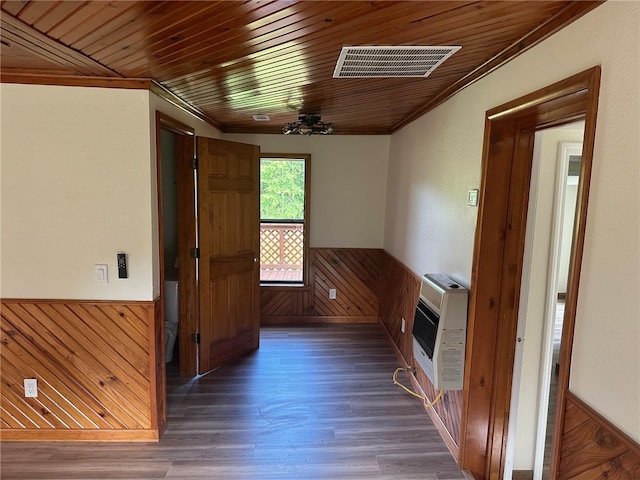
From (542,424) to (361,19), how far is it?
8.16ft

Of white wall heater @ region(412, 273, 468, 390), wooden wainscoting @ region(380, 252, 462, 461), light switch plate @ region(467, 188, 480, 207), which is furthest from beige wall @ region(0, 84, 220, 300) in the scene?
wooden wainscoting @ region(380, 252, 462, 461)

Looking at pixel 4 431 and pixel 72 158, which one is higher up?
pixel 72 158

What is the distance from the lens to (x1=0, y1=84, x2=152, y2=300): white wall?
2242 millimetres

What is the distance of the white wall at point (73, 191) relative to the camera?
2242mm

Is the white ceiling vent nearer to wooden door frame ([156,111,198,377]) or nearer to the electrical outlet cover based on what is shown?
wooden door frame ([156,111,198,377])

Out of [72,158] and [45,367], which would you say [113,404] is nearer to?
[45,367]

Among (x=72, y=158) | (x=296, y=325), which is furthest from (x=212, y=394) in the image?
(x=72, y=158)

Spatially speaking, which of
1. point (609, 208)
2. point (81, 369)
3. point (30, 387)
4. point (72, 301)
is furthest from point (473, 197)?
point (30, 387)

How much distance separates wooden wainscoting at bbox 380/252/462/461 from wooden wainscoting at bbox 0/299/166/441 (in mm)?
1909

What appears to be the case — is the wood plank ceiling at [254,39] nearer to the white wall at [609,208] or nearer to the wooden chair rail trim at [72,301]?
the white wall at [609,208]

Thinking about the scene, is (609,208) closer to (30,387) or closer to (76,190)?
(76,190)

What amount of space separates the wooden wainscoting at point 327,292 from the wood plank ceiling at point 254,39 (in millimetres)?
2406

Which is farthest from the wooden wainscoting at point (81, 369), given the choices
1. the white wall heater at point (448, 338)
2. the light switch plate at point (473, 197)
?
the light switch plate at point (473, 197)

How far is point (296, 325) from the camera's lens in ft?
15.3
